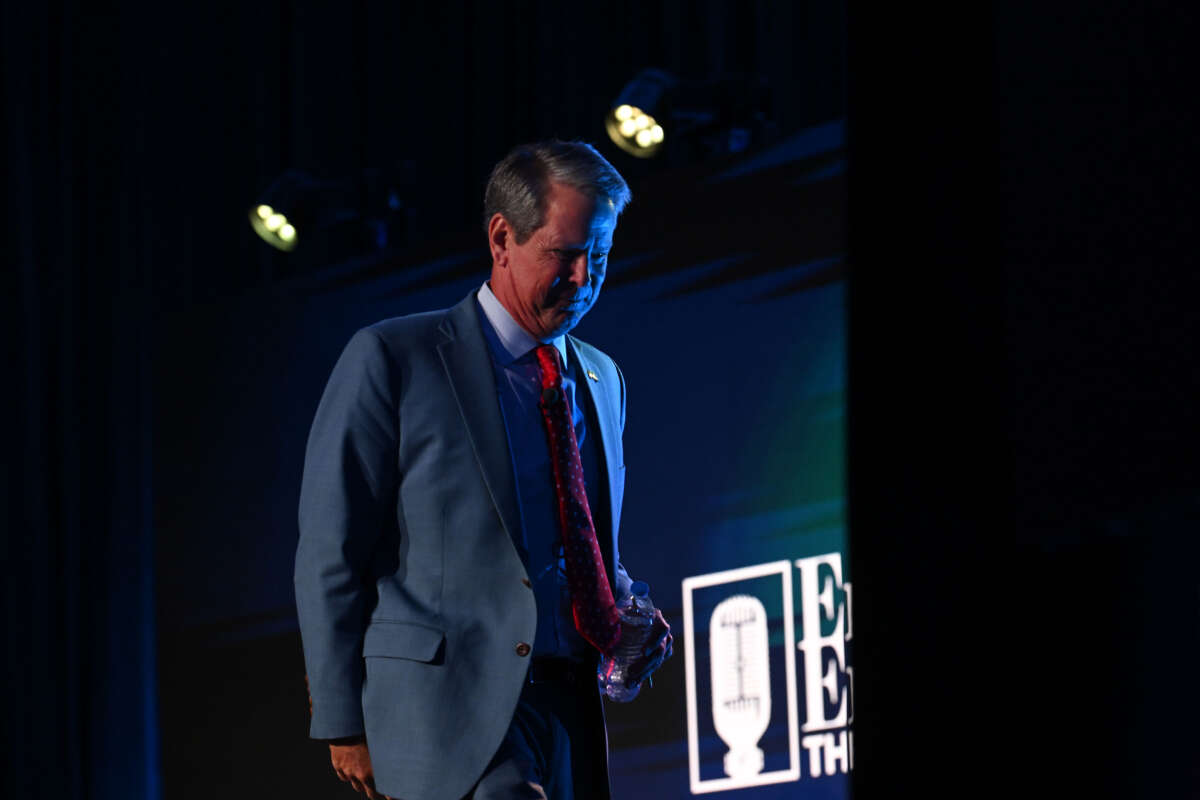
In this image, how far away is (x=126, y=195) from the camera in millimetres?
5148

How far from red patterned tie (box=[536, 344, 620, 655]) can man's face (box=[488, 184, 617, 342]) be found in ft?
0.48

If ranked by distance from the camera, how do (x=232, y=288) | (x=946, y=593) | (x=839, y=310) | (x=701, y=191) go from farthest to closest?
(x=232, y=288), (x=701, y=191), (x=839, y=310), (x=946, y=593)

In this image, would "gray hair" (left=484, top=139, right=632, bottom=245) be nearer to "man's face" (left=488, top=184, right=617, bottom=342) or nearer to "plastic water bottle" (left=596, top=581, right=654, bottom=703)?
"man's face" (left=488, top=184, right=617, bottom=342)

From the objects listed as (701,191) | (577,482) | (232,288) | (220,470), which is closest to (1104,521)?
(577,482)

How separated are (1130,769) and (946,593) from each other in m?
0.34

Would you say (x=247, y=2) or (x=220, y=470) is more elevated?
(x=247, y=2)

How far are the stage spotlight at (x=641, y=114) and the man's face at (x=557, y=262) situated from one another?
1.58 meters

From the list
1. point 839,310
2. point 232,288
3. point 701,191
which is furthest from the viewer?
point 232,288

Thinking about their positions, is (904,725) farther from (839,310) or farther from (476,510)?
(839,310)

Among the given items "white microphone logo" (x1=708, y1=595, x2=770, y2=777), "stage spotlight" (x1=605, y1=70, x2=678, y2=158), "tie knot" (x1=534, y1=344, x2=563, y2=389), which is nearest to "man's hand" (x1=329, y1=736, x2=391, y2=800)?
"tie knot" (x1=534, y1=344, x2=563, y2=389)

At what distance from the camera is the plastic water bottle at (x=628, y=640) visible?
6.97 ft

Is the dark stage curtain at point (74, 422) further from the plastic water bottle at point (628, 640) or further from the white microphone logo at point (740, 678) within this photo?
the plastic water bottle at point (628, 640)

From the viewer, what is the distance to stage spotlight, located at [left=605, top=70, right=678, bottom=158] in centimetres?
369

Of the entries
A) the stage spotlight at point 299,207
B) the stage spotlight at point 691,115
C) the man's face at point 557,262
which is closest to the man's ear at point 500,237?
the man's face at point 557,262
